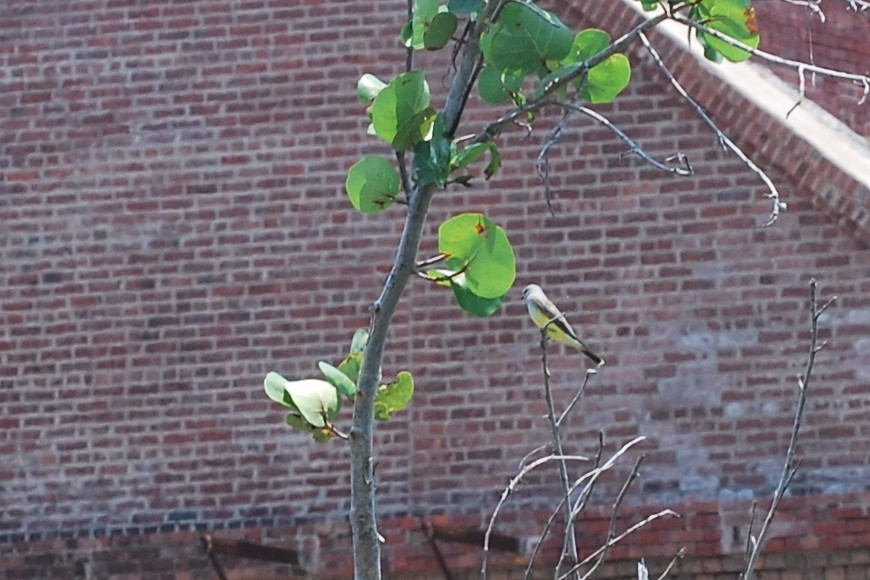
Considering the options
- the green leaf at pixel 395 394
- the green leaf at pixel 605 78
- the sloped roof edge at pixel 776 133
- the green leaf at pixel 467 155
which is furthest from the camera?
the sloped roof edge at pixel 776 133

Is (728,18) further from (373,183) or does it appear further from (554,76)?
(373,183)

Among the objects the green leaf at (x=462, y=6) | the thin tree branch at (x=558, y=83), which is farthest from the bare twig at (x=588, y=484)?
the green leaf at (x=462, y=6)

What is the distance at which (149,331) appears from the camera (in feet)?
28.1

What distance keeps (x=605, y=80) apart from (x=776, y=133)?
187 inches

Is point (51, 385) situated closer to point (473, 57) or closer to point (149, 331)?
point (149, 331)

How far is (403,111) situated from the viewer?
312 centimetres

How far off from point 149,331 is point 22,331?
720 mm

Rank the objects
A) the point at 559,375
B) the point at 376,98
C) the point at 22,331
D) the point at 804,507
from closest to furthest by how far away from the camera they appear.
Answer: the point at 376,98, the point at 804,507, the point at 559,375, the point at 22,331

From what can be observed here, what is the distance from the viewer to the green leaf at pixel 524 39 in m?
3.11

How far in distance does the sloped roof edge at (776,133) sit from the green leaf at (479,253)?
4.91 meters

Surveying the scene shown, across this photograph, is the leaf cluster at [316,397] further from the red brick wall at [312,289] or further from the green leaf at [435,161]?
the red brick wall at [312,289]

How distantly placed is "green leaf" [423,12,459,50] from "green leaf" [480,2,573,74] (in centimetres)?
8

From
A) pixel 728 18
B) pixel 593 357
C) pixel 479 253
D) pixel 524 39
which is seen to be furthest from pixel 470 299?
pixel 593 357

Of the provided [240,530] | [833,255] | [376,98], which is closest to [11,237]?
[240,530]
